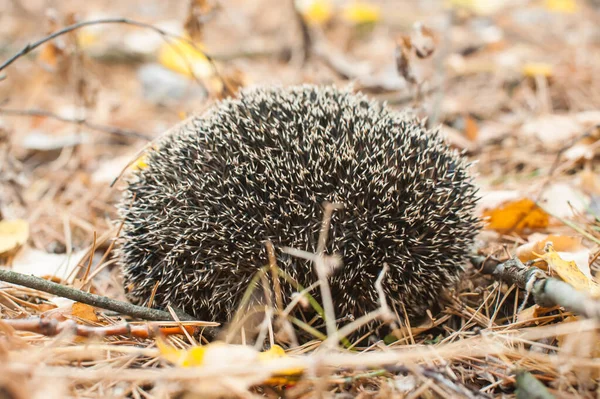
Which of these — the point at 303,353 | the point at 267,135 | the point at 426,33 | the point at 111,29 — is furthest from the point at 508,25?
the point at 303,353

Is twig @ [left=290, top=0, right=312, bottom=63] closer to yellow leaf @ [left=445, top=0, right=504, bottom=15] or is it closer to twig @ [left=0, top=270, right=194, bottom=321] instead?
yellow leaf @ [left=445, top=0, right=504, bottom=15]

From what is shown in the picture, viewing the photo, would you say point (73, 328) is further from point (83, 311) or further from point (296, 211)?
point (296, 211)

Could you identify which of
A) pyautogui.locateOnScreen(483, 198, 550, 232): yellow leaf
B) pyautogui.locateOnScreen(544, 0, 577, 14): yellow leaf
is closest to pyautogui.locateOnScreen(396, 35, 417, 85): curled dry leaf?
pyautogui.locateOnScreen(483, 198, 550, 232): yellow leaf

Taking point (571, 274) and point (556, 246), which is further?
point (556, 246)

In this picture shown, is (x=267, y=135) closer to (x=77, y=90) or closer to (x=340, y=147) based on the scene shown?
(x=340, y=147)

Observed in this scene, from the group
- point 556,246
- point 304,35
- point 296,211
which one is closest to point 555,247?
point 556,246

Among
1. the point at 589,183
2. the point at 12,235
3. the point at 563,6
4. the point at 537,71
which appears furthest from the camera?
the point at 563,6
